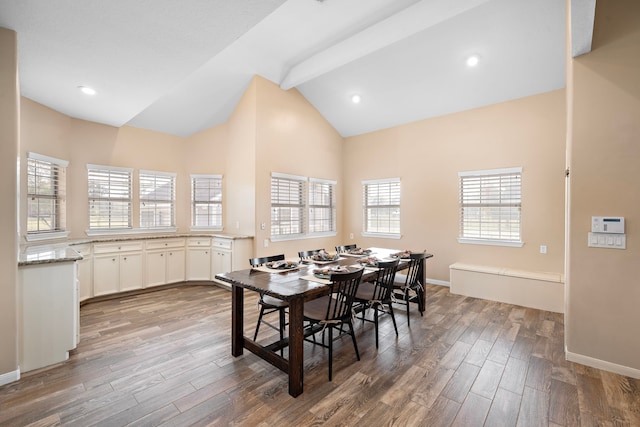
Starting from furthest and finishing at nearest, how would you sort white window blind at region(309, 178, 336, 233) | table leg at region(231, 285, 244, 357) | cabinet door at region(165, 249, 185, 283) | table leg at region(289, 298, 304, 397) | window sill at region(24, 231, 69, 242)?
white window blind at region(309, 178, 336, 233) < cabinet door at region(165, 249, 185, 283) < window sill at region(24, 231, 69, 242) < table leg at region(231, 285, 244, 357) < table leg at region(289, 298, 304, 397)

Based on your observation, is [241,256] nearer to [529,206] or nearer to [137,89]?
[137,89]

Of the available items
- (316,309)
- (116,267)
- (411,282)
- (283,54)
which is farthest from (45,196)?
(411,282)

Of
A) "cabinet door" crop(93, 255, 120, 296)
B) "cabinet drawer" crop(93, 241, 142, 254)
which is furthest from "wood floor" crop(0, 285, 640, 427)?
"cabinet drawer" crop(93, 241, 142, 254)

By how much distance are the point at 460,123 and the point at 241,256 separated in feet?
15.2

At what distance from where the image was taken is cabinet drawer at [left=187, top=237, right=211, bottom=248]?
546 centimetres

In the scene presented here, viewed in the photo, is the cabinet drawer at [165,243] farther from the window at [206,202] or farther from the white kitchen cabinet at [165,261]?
the window at [206,202]

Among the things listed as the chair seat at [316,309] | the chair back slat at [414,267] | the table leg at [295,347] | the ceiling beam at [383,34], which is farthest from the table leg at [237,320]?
the ceiling beam at [383,34]

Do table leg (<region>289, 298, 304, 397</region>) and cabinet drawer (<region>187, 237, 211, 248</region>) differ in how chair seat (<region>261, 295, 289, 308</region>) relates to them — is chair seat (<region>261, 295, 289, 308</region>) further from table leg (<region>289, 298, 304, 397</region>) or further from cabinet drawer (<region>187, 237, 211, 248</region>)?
cabinet drawer (<region>187, 237, 211, 248</region>)

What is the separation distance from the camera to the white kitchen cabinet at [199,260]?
544 centimetres

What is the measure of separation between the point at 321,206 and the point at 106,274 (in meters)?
4.09

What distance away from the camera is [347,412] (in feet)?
6.70

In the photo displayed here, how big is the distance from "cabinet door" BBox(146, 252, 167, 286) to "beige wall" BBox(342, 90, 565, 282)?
393 centimetres

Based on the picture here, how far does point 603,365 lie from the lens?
2590 millimetres

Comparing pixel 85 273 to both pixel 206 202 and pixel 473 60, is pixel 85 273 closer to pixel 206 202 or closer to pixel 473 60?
pixel 206 202
